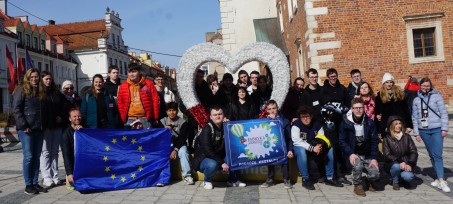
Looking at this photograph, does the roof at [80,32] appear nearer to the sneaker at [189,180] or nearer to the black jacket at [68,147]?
the black jacket at [68,147]

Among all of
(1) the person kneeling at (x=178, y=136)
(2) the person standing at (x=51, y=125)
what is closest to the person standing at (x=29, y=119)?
(2) the person standing at (x=51, y=125)

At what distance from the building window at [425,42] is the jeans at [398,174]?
952 cm

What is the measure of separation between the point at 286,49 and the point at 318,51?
18.4 ft

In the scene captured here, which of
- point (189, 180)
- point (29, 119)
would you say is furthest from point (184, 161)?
point (29, 119)

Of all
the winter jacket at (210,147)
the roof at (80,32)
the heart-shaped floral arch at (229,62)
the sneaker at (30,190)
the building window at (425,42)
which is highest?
the roof at (80,32)

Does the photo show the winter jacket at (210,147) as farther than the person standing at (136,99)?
No

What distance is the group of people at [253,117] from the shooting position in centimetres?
601

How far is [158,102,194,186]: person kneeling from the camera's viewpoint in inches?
262

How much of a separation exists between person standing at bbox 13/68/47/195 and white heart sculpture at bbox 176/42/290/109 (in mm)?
2381

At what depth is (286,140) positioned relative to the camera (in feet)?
21.4

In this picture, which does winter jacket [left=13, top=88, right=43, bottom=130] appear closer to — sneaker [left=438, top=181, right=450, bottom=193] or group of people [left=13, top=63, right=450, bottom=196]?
group of people [left=13, top=63, right=450, bottom=196]

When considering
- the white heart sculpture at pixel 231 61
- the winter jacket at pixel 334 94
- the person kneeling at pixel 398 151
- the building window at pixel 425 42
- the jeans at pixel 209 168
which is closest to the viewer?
the person kneeling at pixel 398 151

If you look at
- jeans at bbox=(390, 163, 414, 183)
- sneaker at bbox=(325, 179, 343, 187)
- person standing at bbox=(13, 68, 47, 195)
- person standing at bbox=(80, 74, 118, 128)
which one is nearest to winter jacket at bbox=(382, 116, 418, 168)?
jeans at bbox=(390, 163, 414, 183)

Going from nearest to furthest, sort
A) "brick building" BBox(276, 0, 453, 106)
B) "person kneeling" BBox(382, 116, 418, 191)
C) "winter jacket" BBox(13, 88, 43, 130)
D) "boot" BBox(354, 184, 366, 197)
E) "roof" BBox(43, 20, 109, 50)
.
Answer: "boot" BBox(354, 184, 366, 197)
"person kneeling" BBox(382, 116, 418, 191)
"winter jacket" BBox(13, 88, 43, 130)
"brick building" BBox(276, 0, 453, 106)
"roof" BBox(43, 20, 109, 50)
